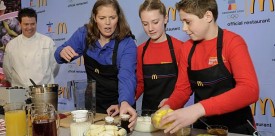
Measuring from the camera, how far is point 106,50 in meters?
2.11

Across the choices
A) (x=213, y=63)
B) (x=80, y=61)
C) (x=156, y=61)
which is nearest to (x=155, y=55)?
(x=156, y=61)

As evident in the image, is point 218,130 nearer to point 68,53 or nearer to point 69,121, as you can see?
point 69,121

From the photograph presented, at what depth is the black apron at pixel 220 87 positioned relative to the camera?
166 cm

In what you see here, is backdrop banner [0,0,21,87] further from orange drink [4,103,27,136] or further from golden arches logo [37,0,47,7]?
orange drink [4,103,27,136]

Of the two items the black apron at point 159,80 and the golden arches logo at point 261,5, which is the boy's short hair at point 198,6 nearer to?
the black apron at point 159,80

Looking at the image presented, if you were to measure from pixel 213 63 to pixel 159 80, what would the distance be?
0.52 m

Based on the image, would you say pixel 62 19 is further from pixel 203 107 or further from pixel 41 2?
pixel 203 107

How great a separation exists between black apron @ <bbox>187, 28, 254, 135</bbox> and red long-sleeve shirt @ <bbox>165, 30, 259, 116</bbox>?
30 millimetres

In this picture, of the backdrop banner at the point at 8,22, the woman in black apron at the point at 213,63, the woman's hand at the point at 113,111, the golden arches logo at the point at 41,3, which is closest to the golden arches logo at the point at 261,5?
the woman in black apron at the point at 213,63

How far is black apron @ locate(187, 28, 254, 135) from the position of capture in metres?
1.66

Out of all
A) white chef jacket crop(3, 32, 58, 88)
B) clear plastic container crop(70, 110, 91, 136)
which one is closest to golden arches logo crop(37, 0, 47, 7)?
white chef jacket crop(3, 32, 58, 88)

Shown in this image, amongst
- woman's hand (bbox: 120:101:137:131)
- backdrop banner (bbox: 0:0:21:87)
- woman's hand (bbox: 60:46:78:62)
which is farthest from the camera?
backdrop banner (bbox: 0:0:21:87)

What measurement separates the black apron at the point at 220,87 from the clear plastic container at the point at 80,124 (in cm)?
69

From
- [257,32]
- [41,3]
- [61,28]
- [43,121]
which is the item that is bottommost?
[43,121]
